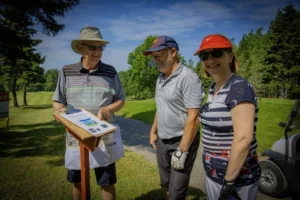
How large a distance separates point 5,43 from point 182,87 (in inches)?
299

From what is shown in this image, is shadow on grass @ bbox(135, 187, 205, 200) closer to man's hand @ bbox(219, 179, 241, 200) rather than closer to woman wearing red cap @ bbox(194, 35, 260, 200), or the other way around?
woman wearing red cap @ bbox(194, 35, 260, 200)

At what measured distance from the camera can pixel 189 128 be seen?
2.32 m

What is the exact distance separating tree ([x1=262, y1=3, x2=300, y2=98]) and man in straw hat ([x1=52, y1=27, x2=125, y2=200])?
40646 millimetres

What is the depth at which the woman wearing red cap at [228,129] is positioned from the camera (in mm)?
1523

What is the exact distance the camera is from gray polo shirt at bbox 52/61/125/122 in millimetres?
2514

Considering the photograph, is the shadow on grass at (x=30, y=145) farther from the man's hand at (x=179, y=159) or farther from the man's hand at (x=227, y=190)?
the man's hand at (x=227, y=190)

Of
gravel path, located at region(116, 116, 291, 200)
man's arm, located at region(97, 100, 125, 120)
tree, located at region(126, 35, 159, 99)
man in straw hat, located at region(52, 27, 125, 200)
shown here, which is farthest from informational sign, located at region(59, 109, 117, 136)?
tree, located at region(126, 35, 159, 99)

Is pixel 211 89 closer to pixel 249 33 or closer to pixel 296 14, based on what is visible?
pixel 296 14

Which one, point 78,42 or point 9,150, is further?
point 9,150

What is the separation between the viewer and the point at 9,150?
23.9 ft

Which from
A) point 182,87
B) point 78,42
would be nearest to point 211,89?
point 182,87

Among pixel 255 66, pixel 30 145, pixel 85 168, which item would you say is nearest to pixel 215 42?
pixel 85 168

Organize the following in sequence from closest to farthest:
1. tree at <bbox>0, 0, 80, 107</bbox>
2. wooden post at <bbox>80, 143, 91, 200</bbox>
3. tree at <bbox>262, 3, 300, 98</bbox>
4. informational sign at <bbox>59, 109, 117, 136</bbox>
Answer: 1. informational sign at <bbox>59, 109, 117, 136</bbox>
2. wooden post at <bbox>80, 143, 91, 200</bbox>
3. tree at <bbox>0, 0, 80, 107</bbox>
4. tree at <bbox>262, 3, 300, 98</bbox>

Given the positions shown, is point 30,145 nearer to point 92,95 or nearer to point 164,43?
point 92,95
